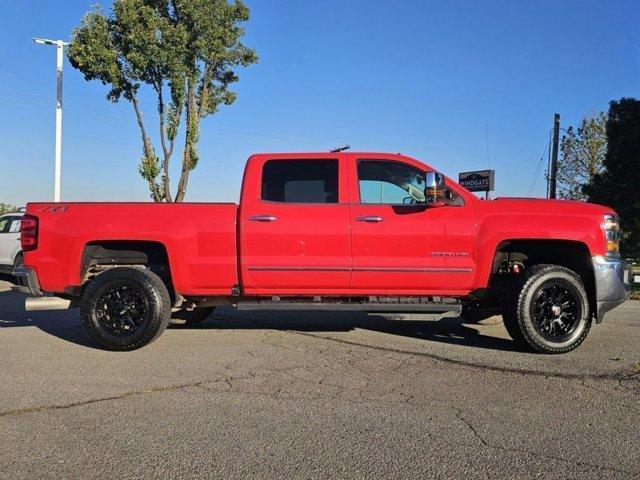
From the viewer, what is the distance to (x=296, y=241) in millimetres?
6016

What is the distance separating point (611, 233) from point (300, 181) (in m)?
3.38

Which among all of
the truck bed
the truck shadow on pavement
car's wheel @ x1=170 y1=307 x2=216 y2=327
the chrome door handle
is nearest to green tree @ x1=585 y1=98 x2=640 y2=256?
the truck shadow on pavement

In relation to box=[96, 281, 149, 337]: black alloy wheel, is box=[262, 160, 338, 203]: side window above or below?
above

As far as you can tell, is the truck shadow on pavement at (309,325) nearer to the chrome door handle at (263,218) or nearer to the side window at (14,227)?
the chrome door handle at (263,218)

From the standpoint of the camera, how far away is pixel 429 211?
6055 mm

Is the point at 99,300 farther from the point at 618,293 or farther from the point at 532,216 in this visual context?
the point at 618,293

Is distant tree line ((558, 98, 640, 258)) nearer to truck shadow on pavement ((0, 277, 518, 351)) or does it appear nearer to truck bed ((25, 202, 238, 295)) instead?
truck shadow on pavement ((0, 277, 518, 351))

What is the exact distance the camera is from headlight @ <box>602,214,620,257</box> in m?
5.97

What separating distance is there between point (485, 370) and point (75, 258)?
4.39 meters

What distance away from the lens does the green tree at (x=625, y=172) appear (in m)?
17.4

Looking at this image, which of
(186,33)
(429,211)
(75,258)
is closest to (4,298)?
(75,258)

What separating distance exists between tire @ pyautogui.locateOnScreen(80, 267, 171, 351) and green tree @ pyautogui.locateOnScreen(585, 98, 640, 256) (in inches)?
629

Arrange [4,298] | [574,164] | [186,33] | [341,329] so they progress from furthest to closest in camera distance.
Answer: [574,164]
[186,33]
[4,298]
[341,329]

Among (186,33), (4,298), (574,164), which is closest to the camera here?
(4,298)
